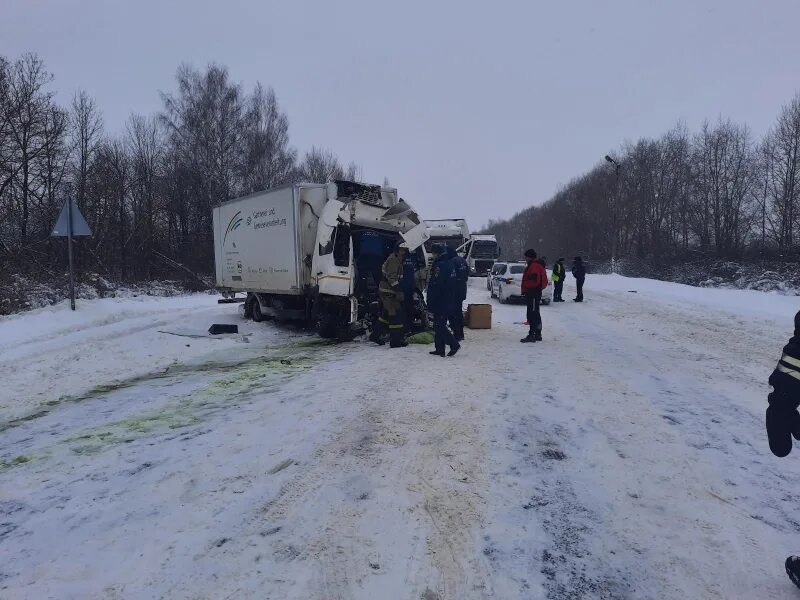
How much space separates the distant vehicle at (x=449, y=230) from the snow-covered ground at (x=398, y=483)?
15.7 m

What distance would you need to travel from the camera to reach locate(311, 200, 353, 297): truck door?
10117 millimetres

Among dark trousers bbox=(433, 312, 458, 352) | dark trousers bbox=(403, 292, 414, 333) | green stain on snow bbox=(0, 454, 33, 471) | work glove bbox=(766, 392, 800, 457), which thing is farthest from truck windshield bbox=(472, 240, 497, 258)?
work glove bbox=(766, 392, 800, 457)

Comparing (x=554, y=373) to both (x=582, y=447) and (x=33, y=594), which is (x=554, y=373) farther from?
(x=33, y=594)

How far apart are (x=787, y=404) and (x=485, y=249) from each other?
32344mm

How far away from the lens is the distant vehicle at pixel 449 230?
2316 cm

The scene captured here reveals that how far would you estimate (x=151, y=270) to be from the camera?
91.9 ft

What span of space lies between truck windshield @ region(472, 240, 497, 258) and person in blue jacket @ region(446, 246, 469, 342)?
24.3m

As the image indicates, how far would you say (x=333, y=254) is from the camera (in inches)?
405

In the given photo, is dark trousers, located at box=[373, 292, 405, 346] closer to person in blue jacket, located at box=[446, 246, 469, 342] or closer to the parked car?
person in blue jacket, located at box=[446, 246, 469, 342]

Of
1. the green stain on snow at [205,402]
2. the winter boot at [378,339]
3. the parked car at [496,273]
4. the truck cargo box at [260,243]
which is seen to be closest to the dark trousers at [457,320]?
the winter boot at [378,339]

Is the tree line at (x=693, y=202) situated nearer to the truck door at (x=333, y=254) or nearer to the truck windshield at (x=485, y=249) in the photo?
the truck windshield at (x=485, y=249)

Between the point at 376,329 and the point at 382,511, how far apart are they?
682cm

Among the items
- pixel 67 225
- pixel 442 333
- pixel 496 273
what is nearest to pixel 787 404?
pixel 442 333

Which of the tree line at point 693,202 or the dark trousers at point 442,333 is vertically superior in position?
the tree line at point 693,202
